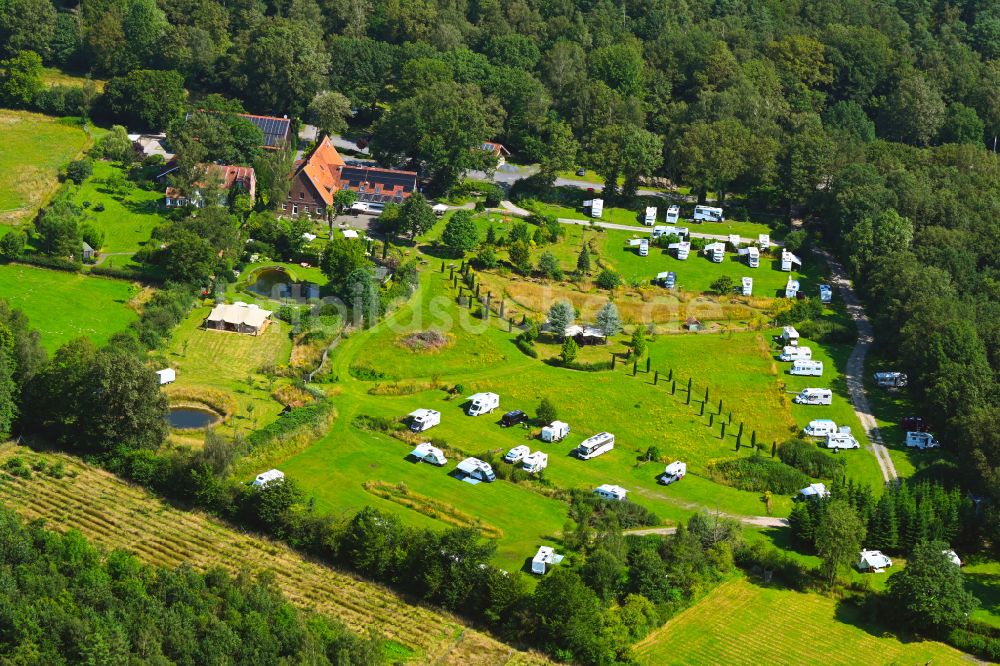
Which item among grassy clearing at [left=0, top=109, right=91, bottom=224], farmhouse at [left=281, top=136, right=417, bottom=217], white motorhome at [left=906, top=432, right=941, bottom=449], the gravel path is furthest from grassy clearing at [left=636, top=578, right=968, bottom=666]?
grassy clearing at [left=0, top=109, right=91, bottom=224]

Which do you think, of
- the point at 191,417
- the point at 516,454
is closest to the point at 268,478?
the point at 191,417

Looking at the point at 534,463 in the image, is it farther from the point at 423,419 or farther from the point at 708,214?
the point at 708,214

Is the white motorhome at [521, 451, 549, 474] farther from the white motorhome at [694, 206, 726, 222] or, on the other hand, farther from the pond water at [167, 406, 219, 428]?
the white motorhome at [694, 206, 726, 222]

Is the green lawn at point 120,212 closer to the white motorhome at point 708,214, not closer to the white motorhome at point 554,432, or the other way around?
the white motorhome at point 554,432

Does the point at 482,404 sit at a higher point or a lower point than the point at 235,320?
lower

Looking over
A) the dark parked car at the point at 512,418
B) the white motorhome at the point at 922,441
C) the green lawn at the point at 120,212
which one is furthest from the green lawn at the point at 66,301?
the white motorhome at the point at 922,441

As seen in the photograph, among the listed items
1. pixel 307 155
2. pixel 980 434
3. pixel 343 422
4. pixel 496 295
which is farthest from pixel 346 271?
pixel 980 434

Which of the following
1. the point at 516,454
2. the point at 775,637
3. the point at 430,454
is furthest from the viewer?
the point at 516,454
